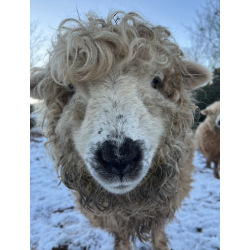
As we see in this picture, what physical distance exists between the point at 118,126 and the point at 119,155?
0.17 metres

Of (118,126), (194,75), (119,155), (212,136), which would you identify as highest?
(194,75)

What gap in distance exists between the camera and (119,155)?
1.14m

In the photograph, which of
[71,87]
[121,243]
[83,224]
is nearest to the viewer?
[71,87]

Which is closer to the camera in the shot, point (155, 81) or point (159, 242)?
point (155, 81)

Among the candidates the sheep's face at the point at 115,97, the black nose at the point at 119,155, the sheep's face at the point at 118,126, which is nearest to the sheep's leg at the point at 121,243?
the sheep's face at the point at 115,97

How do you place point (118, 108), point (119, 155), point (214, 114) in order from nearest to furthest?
point (119, 155) < point (118, 108) < point (214, 114)

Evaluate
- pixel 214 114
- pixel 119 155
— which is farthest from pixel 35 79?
pixel 214 114

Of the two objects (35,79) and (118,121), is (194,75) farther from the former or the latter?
(35,79)

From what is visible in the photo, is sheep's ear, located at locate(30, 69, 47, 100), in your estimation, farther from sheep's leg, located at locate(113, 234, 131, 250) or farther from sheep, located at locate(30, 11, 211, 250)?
sheep's leg, located at locate(113, 234, 131, 250)

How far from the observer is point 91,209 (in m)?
1.98

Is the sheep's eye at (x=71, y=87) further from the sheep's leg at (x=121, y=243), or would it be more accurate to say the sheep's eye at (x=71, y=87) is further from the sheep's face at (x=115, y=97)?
the sheep's leg at (x=121, y=243)
